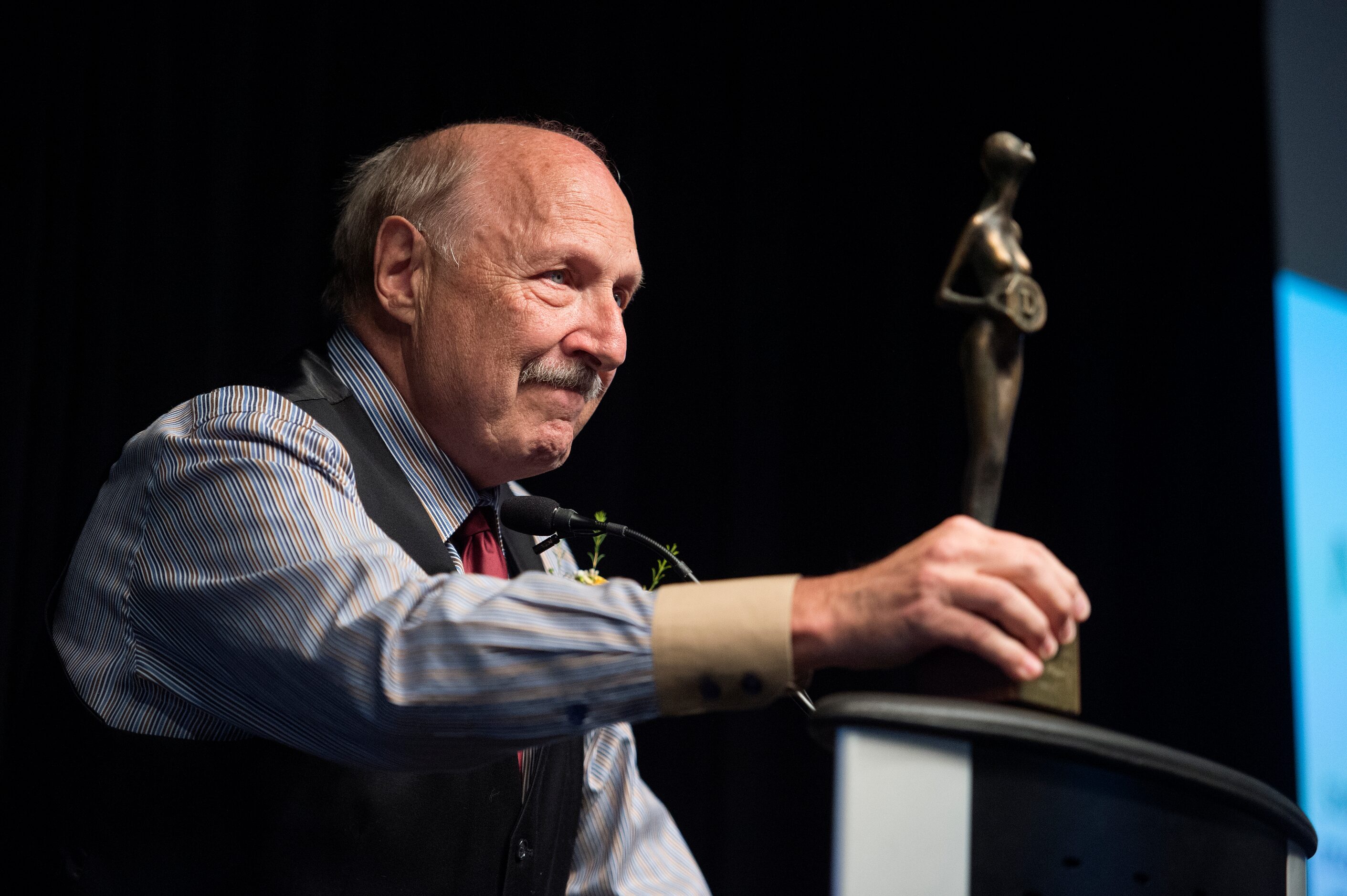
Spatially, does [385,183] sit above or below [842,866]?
above

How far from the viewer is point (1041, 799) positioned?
742 mm

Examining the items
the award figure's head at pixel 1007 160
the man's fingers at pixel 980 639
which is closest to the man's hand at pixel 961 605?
the man's fingers at pixel 980 639

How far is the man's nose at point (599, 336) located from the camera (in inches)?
63.2

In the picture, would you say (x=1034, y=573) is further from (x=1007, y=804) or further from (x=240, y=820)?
(x=240, y=820)

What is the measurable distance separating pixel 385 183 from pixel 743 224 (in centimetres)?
124

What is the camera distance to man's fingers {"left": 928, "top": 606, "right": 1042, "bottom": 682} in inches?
29.2

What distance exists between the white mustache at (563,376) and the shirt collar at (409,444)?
16 centimetres

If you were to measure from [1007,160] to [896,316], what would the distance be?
6.44 feet

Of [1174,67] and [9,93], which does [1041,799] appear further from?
[1174,67]

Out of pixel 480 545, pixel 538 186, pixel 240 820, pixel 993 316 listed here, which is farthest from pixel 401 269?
pixel 993 316

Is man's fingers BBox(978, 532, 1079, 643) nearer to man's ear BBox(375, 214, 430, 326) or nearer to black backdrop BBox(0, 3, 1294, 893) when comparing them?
man's ear BBox(375, 214, 430, 326)

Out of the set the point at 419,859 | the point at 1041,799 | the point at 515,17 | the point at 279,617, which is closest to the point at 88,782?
the point at 419,859

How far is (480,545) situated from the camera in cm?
164

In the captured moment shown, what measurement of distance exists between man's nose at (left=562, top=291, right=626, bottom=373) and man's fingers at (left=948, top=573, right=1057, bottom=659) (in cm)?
94
